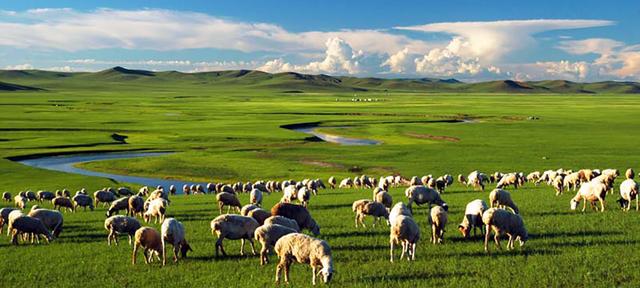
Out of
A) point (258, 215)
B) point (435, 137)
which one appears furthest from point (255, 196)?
point (435, 137)

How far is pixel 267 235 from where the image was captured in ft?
52.3

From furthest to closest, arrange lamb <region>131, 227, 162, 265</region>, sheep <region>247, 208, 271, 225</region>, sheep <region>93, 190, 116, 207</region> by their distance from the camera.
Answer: sheep <region>93, 190, 116, 207</region> → sheep <region>247, 208, 271, 225</region> → lamb <region>131, 227, 162, 265</region>

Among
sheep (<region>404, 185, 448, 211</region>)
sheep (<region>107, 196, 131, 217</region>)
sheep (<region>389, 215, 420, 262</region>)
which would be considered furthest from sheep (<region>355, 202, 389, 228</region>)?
sheep (<region>107, 196, 131, 217</region>)

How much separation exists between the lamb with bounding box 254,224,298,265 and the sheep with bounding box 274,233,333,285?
1.27m

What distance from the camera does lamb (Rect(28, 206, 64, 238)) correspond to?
21.1 meters

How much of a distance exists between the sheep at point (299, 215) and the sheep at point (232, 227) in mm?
2428

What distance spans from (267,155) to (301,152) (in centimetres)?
437

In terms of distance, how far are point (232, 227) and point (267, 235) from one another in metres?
1.76

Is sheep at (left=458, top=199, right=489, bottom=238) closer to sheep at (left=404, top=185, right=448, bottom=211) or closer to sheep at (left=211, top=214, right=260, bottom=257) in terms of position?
sheep at (left=404, top=185, right=448, bottom=211)

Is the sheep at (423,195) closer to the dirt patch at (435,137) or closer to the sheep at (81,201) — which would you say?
the sheep at (81,201)

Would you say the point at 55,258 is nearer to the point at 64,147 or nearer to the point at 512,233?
the point at 512,233

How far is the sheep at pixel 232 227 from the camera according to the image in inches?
671

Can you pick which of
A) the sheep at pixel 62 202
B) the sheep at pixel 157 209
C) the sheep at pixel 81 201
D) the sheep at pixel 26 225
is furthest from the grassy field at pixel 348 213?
the sheep at pixel 62 202

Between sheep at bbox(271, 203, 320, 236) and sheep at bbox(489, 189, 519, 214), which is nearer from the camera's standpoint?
sheep at bbox(271, 203, 320, 236)
